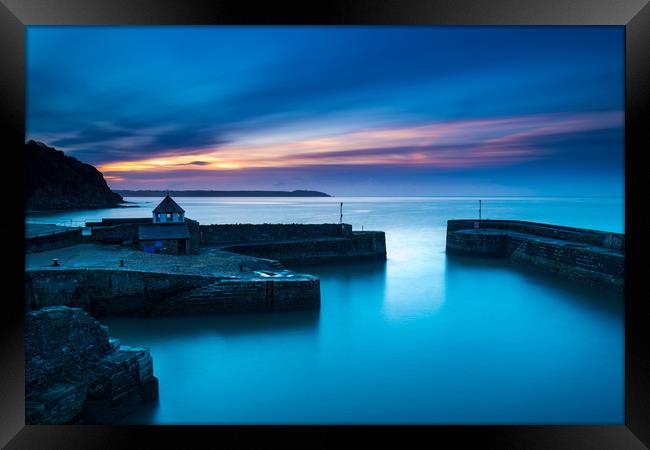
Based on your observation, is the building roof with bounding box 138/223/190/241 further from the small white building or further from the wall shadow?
the wall shadow

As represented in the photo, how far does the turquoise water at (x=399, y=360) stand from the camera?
585 centimetres

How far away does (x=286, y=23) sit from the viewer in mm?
3221

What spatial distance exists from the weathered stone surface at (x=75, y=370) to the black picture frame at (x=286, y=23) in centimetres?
100

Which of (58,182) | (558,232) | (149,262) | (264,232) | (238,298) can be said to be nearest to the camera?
(238,298)

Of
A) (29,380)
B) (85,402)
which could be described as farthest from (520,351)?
(29,380)

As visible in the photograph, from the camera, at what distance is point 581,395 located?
247 inches

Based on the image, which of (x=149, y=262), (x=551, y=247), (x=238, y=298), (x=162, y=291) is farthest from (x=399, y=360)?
(x=551, y=247)

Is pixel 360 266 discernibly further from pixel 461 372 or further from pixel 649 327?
pixel 649 327

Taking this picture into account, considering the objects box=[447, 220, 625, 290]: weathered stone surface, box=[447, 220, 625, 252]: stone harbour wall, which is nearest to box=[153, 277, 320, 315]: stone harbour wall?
box=[447, 220, 625, 290]: weathered stone surface

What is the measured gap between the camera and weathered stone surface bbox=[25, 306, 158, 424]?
13.3ft

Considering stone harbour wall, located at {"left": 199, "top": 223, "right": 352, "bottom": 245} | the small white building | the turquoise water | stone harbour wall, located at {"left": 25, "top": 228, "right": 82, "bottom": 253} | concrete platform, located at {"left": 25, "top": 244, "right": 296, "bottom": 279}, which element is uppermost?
the small white building

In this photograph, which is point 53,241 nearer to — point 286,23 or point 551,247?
point 286,23

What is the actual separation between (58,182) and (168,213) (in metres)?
51.9

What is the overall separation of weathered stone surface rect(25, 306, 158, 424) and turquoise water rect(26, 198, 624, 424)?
0.48 m
